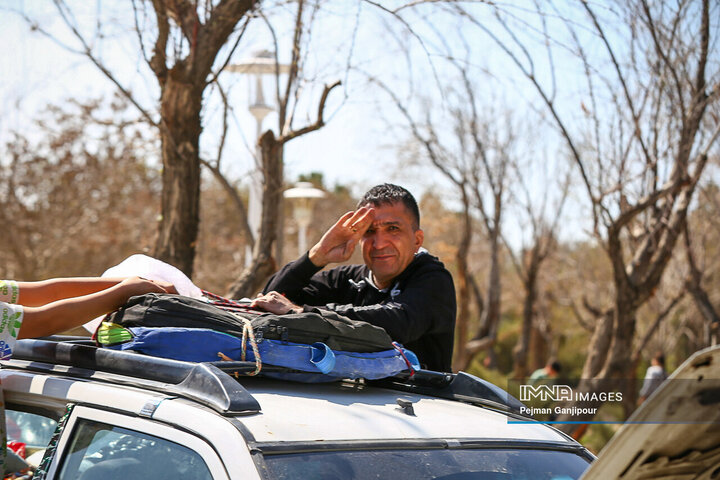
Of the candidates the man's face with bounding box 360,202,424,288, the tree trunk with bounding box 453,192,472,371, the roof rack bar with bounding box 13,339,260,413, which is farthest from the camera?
the tree trunk with bounding box 453,192,472,371

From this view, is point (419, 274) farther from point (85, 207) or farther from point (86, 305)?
point (85, 207)

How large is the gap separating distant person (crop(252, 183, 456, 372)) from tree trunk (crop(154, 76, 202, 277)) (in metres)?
1.95

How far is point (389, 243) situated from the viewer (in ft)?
12.6

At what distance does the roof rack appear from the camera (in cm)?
225

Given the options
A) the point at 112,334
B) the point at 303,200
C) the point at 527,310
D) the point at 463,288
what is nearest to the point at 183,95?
the point at 112,334

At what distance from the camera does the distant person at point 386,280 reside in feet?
11.4

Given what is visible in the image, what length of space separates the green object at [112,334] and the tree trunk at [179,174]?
9.92 ft

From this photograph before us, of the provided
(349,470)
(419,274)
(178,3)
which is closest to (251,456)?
(349,470)

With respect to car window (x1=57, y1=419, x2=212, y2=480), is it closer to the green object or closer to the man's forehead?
the green object

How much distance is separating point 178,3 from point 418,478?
4459mm

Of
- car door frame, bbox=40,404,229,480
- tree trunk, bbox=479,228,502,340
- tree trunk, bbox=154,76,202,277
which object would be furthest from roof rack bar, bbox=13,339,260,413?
tree trunk, bbox=479,228,502,340

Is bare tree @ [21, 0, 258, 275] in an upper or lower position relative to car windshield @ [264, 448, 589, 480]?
upper

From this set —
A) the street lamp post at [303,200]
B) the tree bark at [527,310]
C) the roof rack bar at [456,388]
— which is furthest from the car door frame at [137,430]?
the tree bark at [527,310]

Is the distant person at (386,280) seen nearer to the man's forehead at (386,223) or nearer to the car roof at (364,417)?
the man's forehead at (386,223)
